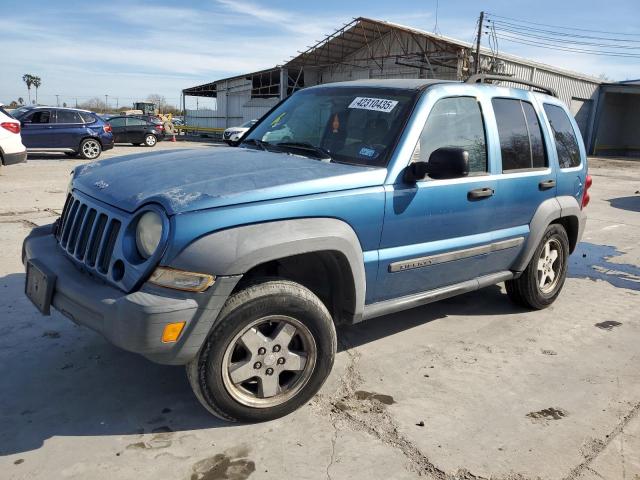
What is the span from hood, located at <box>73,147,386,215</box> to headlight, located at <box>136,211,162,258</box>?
8cm

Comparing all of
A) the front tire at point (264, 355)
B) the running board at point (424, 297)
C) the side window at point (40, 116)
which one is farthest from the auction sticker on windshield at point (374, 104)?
the side window at point (40, 116)

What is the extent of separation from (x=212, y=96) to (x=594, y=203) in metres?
34.8

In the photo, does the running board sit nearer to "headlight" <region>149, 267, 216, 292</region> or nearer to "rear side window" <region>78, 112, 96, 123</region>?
"headlight" <region>149, 267, 216, 292</region>

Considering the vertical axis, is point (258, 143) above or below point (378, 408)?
above

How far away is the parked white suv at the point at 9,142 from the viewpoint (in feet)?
36.8

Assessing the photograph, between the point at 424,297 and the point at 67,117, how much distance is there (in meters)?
15.7

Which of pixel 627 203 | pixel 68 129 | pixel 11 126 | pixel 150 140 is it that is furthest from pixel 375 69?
pixel 11 126

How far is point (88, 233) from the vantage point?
2.96 meters

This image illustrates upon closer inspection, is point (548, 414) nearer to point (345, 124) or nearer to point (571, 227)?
point (345, 124)

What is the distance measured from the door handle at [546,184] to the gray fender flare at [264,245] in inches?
81.0

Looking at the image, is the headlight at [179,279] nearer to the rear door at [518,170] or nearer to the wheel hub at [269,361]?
the wheel hub at [269,361]

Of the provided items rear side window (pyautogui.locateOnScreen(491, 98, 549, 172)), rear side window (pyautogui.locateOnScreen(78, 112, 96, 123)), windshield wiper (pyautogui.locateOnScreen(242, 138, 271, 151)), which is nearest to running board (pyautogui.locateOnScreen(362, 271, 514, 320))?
rear side window (pyautogui.locateOnScreen(491, 98, 549, 172))

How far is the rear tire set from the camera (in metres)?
4.58

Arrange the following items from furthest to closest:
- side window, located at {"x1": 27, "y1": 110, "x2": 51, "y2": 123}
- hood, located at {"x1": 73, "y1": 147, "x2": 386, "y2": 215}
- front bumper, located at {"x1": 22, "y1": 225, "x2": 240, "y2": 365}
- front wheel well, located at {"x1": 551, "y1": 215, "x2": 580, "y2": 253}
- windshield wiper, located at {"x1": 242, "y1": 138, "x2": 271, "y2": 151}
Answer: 1. side window, located at {"x1": 27, "y1": 110, "x2": 51, "y2": 123}
2. front wheel well, located at {"x1": 551, "y1": 215, "x2": 580, "y2": 253}
3. windshield wiper, located at {"x1": 242, "y1": 138, "x2": 271, "y2": 151}
4. hood, located at {"x1": 73, "y1": 147, "x2": 386, "y2": 215}
5. front bumper, located at {"x1": 22, "y1": 225, "x2": 240, "y2": 365}
